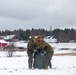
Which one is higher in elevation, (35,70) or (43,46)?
(43,46)

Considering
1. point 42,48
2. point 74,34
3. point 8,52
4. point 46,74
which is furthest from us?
point 74,34

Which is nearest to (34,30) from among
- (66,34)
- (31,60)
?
(66,34)

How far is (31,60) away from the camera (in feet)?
60.3

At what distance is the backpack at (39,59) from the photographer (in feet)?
58.7

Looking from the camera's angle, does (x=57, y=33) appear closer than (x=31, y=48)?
No

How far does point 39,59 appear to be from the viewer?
709 inches

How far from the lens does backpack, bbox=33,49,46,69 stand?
17.9 m

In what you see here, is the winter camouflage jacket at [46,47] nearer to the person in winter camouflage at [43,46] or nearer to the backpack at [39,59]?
the person in winter camouflage at [43,46]

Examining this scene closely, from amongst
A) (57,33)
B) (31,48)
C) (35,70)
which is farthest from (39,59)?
(57,33)

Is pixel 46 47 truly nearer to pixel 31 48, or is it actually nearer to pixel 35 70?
pixel 31 48

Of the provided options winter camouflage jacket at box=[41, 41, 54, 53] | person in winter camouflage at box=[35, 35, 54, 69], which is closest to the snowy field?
person in winter camouflage at box=[35, 35, 54, 69]

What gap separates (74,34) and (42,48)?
540 ft

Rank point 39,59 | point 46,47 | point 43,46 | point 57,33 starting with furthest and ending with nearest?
1. point 57,33
2. point 46,47
3. point 39,59
4. point 43,46

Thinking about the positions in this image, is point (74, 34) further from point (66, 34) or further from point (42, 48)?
point (42, 48)
